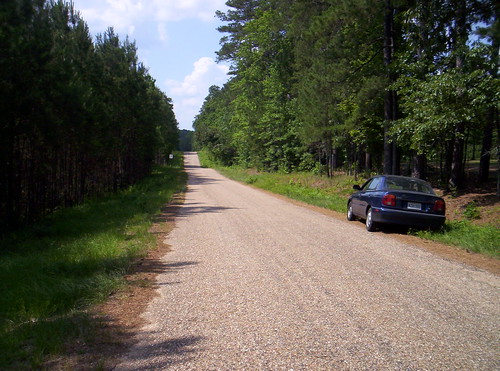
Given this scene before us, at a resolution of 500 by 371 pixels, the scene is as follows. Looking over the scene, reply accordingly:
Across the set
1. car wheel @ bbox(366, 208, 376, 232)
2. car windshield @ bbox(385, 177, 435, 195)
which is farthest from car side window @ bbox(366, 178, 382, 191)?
car wheel @ bbox(366, 208, 376, 232)

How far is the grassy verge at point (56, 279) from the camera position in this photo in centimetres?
393

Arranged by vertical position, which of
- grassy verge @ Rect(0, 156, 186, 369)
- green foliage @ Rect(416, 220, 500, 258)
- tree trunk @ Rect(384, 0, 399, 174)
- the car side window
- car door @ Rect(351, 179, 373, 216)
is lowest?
grassy verge @ Rect(0, 156, 186, 369)

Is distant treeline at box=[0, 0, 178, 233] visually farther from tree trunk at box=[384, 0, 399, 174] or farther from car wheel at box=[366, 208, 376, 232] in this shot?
tree trunk at box=[384, 0, 399, 174]

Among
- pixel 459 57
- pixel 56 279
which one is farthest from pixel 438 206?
pixel 56 279

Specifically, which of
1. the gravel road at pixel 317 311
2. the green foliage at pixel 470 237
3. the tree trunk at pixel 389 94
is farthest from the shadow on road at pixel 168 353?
the tree trunk at pixel 389 94

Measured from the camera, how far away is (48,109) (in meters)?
12.6

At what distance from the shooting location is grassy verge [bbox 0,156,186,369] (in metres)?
3.93

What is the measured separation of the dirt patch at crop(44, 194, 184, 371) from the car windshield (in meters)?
6.78

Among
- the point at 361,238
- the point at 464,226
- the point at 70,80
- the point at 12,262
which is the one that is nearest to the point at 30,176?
the point at 70,80

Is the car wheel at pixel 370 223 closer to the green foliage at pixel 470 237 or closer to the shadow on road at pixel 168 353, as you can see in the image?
the green foliage at pixel 470 237

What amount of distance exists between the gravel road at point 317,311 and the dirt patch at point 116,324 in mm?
148

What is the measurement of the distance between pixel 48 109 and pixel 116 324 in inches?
409

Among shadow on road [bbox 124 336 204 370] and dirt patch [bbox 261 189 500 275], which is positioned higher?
shadow on road [bbox 124 336 204 370]

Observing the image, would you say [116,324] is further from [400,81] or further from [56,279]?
[400,81]
